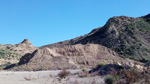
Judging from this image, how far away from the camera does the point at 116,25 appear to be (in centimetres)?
7744

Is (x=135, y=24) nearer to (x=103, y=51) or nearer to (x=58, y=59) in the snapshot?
(x=103, y=51)

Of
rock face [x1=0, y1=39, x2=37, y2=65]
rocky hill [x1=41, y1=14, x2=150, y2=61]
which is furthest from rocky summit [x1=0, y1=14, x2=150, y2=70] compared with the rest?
rock face [x1=0, y1=39, x2=37, y2=65]

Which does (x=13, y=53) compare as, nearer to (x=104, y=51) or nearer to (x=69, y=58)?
(x=69, y=58)

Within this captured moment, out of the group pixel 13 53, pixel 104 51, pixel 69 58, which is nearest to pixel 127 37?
pixel 104 51

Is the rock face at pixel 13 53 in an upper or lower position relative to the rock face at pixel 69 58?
upper

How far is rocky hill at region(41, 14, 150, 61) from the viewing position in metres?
59.8

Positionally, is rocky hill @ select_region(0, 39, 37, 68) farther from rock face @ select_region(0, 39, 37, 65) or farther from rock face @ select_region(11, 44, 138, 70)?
rock face @ select_region(11, 44, 138, 70)

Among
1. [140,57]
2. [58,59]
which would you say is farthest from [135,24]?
[58,59]

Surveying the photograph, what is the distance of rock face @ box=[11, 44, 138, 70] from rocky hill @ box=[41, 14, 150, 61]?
14.1 feet

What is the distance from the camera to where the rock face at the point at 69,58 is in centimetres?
4706

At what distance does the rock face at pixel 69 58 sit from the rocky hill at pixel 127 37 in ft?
14.1

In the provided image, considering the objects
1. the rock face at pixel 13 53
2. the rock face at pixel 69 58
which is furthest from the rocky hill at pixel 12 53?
the rock face at pixel 69 58

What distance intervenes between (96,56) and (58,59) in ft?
38.8

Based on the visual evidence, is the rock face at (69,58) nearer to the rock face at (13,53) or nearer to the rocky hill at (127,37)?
the rocky hill at (127,37)
